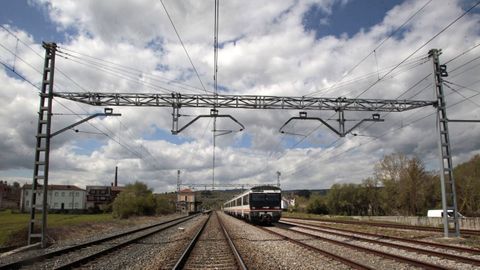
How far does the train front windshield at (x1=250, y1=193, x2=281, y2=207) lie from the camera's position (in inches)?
1329

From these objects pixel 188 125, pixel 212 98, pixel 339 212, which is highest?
pixel 212 98

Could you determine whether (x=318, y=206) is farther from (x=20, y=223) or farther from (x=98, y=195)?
(x=98, y=195)

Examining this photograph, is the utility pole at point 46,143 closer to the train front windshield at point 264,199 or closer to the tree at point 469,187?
the train front windshield at point 264,199

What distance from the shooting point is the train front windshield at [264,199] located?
3375 cm

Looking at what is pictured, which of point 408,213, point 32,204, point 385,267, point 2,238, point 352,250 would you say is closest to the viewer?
point 385,267

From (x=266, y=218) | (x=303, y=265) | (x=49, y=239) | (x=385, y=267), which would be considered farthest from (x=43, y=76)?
(x=266, y=218)

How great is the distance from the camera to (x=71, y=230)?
90.7 feet

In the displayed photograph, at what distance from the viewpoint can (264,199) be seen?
33938mm

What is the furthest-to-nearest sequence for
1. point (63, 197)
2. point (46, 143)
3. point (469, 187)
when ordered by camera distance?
point (63, 197) → point (469, 187) → point (46, 143)

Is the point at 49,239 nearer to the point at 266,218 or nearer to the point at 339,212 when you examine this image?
the point at 266,218

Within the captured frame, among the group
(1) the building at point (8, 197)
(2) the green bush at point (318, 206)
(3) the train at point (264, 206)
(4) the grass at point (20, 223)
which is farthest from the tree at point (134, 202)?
(1) the building at point (8, 197)

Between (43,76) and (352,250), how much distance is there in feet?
54.1

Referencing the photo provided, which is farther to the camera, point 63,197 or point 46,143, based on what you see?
point 63,197

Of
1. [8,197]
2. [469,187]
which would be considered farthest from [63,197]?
[469,187]
